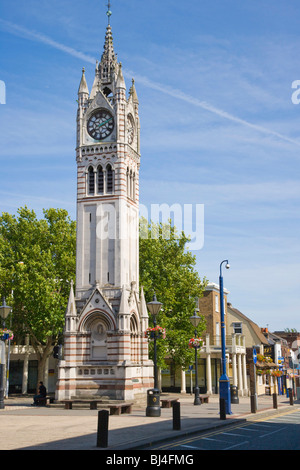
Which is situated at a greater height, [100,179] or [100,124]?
[100,124]

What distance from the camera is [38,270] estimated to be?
49.7 m

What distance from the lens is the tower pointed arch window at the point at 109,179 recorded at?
1629 inches

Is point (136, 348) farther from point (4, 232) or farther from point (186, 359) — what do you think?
point (4, 232)

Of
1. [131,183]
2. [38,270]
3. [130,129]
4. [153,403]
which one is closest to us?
[153,403]

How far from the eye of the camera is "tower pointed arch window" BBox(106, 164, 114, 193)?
4138 centimetres

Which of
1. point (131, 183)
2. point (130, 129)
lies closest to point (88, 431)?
point (131, 183)

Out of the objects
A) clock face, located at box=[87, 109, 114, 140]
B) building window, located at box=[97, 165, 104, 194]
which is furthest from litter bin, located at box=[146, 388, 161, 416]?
clock face, located at box=[87, 109, 114, 140]

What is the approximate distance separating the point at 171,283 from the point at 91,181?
14.4 m

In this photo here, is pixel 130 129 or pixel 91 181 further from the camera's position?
pixel 130 129

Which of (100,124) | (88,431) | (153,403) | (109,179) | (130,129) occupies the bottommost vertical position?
(88,431)

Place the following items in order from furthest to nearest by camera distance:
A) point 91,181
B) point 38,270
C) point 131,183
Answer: point 38,270
point 131,183
point 91,181

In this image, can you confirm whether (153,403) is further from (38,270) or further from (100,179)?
(38,270)

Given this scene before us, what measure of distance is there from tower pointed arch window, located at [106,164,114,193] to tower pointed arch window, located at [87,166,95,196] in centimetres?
120
